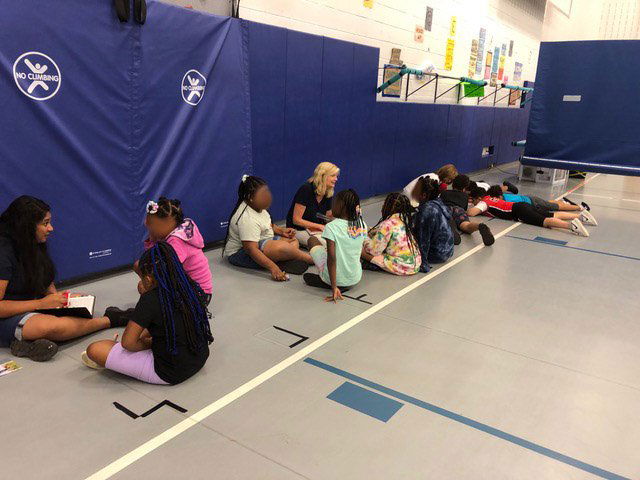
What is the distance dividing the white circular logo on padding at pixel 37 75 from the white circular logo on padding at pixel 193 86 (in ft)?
3.68

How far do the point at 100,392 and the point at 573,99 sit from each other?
27.4 feet

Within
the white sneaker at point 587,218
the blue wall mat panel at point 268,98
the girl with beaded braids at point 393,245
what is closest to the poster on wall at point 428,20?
the white sneaker at point 587,218

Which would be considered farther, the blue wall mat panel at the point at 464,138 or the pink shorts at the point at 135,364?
the blue wall mat panel at the point at 464,138

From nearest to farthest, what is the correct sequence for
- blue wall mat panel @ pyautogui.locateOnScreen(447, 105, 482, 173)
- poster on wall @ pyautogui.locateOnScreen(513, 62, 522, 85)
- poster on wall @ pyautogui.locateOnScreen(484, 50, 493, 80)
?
blue wall mat panel @ pyautogui.locateOnScreen(447, 105, 482, 173) → poster on wall @ pyautogui.locateOnScreen(484, 50, 493, 80) → poster on wall @ pyautogui.locateOnScreen(513, 62, 522, 85)

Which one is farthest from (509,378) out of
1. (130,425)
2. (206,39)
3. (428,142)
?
(428,142)

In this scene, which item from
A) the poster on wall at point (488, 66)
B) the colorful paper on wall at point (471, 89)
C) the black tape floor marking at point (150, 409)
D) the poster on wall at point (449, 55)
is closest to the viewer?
the black tape floor marking at point (150, 409)

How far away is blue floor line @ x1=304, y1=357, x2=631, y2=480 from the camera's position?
221 centimetres

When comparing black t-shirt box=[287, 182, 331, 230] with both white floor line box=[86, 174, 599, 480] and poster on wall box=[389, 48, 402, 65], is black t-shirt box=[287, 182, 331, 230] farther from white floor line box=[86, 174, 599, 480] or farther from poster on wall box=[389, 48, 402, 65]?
poster on wall box=[389, 48, 402, 65]

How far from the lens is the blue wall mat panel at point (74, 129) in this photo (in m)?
3.37

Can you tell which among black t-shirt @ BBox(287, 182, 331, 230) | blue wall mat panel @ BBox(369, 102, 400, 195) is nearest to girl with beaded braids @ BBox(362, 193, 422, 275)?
black t-shirt @ BBox(287, 182, 331, 230)

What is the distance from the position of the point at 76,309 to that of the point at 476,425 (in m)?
2.43

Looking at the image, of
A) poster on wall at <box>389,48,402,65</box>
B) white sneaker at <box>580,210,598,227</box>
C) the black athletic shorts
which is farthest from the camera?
poster on wall at <box>389,48,402,65</box>

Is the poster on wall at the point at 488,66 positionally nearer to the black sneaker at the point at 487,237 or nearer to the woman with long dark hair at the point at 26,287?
the black sneaker at the point at 487,237

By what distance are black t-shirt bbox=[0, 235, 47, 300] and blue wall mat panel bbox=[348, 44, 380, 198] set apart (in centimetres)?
454
